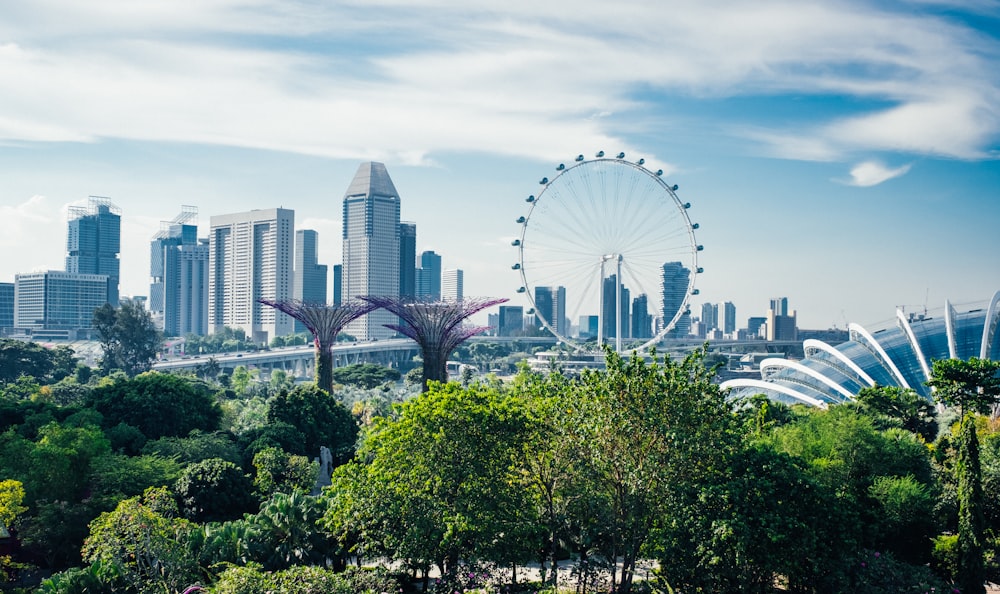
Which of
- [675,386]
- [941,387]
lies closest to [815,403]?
[941,387]

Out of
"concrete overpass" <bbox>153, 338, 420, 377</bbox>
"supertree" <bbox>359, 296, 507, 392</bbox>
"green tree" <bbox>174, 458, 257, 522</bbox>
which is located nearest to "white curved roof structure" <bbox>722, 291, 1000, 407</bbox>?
"supertree" <bbox>359, 296, 507, 392</bbox>

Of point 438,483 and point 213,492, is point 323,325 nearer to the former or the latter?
point 213,492

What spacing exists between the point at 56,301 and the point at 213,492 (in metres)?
184

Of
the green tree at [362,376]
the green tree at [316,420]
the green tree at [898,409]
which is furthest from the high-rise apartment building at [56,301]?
the green tree at [898,409]

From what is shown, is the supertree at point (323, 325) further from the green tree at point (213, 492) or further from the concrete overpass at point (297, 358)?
the concrete overpass at point (297, 358)

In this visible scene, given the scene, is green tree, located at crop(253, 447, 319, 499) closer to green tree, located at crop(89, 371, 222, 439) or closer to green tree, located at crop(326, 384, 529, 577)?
green tree, located at crop(89, 371, 222, 439)

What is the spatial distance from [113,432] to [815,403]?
49.7 meters

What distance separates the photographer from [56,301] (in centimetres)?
19038

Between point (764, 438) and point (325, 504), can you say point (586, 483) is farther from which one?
point (764, 438)

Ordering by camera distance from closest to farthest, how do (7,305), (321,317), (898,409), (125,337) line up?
(898,409) < (321,317) < (125,337) < (7,305)

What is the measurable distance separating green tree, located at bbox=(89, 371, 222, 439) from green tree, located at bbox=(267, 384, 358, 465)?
422 cm

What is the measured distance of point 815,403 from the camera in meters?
63.0

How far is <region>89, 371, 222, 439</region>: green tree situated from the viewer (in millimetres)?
44188

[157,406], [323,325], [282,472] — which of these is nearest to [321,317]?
[323,325]
